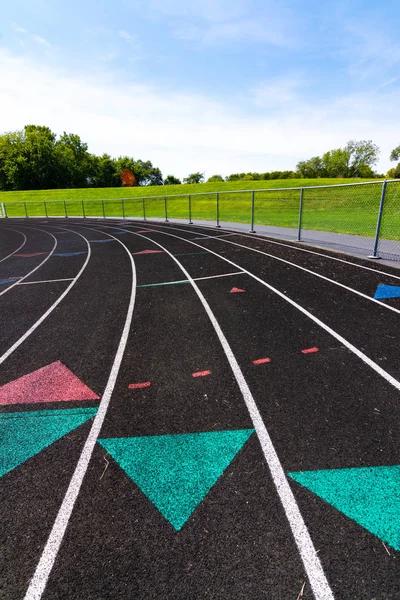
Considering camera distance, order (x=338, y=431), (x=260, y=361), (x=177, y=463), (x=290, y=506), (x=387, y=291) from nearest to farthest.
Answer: (x=290, y=506) < (x=177, y=463) < (x=338, y=431) < (x=260, y=361) < (x=387, y=291)

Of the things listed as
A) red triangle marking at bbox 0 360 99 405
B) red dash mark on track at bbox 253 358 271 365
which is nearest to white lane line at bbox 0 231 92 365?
red triangle marking at bbox 0 360 99 405

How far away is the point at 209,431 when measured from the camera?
292 centimetres

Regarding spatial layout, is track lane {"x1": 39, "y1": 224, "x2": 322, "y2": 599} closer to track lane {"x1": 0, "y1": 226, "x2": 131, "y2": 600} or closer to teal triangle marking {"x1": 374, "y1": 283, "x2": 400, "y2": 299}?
track lane {"x1": 0, "y1": 226, "x2": 131, "y2": 600}

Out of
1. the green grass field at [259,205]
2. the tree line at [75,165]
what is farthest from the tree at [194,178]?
the green grass field at [259,205]

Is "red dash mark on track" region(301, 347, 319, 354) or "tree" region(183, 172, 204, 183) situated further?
"tree" region(183, 172, 204, 183)

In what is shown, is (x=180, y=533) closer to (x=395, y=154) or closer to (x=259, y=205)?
(x=259, y=205)

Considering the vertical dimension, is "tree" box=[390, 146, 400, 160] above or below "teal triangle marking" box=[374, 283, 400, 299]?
above

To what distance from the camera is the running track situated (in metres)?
1.86

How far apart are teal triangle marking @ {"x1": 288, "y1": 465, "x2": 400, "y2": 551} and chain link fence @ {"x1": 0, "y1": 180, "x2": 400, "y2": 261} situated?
24.8ft

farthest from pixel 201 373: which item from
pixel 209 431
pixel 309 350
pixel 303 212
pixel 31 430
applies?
pixel 303 212

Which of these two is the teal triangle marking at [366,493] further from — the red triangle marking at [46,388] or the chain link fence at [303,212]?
the chain link fence at [303,212]

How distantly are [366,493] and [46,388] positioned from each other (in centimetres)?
314

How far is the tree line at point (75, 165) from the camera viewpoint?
2584 inches

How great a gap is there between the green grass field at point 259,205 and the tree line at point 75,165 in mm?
13061
